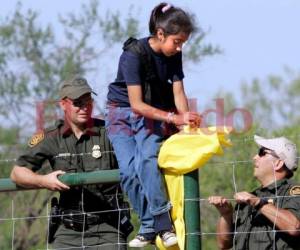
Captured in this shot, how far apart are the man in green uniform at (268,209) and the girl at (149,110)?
14.7 inches

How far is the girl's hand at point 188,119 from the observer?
617 centimetres

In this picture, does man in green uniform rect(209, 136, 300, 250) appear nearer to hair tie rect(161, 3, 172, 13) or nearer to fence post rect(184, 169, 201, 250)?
fence post rect(184, 169, 201, 250)

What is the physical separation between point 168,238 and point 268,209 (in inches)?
22.0

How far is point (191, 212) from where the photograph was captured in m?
6.23

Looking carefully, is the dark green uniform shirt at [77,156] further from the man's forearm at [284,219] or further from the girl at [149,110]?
the man's forearm at [284,219]

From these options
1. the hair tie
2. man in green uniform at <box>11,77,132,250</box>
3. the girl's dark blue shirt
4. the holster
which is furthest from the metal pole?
the hair tie

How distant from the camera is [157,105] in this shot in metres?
6.45

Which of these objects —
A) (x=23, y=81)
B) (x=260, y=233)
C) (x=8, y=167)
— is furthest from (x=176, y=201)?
(x=23, y=81)

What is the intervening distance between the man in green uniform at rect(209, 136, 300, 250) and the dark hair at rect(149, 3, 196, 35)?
0.84 metres

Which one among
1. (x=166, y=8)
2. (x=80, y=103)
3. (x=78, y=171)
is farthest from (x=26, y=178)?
(x=166, y=8)

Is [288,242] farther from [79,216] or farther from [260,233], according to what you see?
[79,216]

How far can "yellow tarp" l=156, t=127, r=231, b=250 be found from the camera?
6.14 m

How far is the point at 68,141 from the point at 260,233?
1.35 metres

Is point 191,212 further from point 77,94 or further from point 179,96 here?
point 77,94
